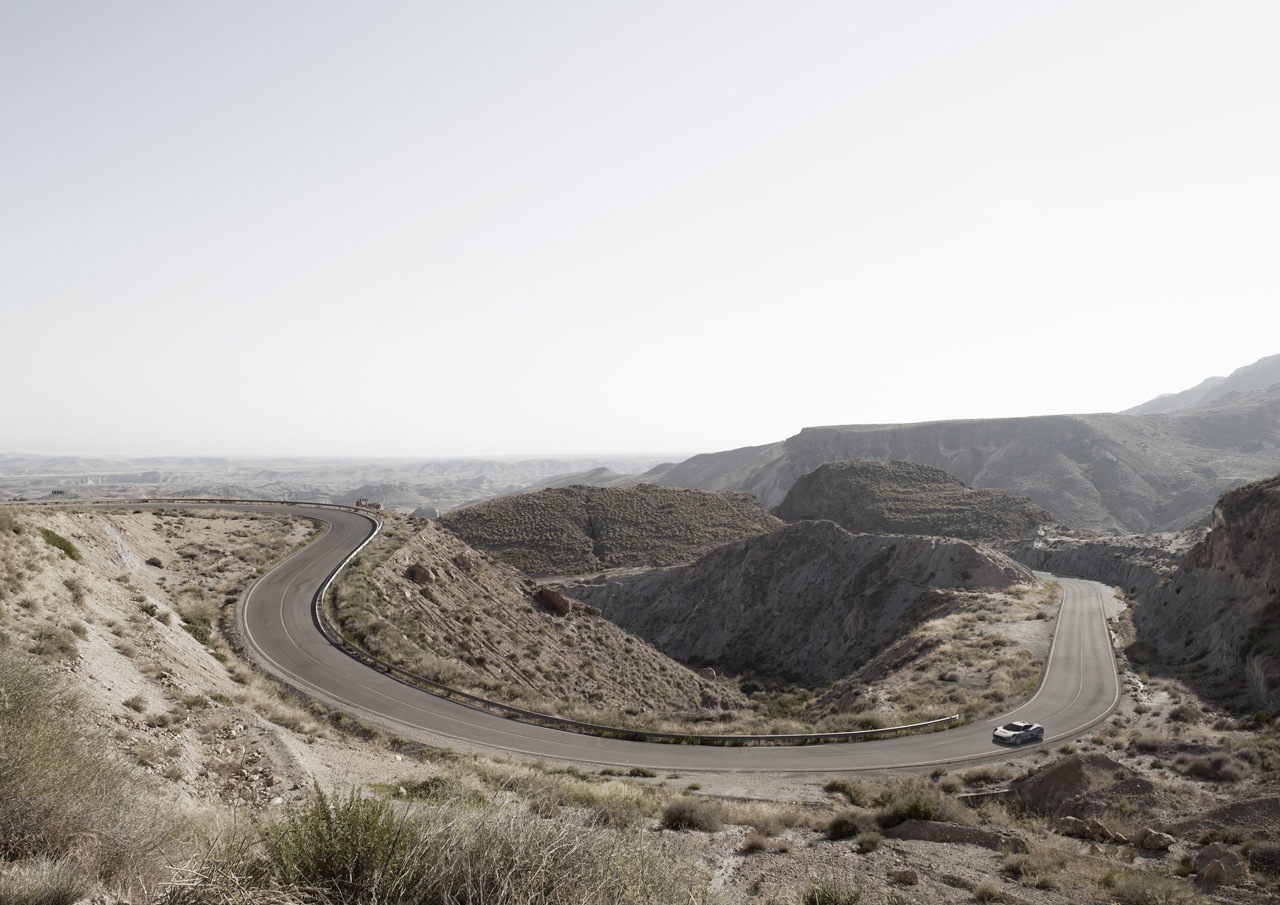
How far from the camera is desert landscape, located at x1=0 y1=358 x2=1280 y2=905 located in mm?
6875

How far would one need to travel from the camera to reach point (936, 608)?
4356 centimetres

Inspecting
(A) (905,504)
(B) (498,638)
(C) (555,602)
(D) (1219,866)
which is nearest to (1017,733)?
(D) (1219,866)

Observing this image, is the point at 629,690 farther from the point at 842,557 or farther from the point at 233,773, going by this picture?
the point at 842,557

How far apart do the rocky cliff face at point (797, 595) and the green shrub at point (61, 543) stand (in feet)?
125

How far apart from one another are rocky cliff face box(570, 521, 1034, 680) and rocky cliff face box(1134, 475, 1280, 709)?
11757mm

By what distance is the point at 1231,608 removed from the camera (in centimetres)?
3291

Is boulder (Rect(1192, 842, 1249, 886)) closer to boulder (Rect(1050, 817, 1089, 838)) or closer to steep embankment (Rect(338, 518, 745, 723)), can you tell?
boulder (Rect(1050, 817, 1089, 838))

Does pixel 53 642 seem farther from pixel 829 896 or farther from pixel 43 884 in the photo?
pixel 829 896

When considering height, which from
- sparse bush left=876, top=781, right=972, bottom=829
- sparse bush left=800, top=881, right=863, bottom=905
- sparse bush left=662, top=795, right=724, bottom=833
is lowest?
sparse bush left=876, top=781, right=972, bottom=829

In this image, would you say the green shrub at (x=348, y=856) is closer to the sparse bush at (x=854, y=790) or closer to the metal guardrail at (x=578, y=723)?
the sparse bush at (x=854, y=790)

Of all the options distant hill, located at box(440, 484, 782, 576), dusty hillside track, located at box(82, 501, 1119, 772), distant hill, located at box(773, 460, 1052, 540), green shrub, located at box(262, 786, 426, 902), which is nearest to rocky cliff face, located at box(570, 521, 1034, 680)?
distant hill, located at box(440, 484, 782, 576)

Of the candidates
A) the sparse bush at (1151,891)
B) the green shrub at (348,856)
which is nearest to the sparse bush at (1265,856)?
the sparse bush at (1151,891)

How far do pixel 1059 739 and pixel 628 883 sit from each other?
22651 mm

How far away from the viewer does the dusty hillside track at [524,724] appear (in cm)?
2014
